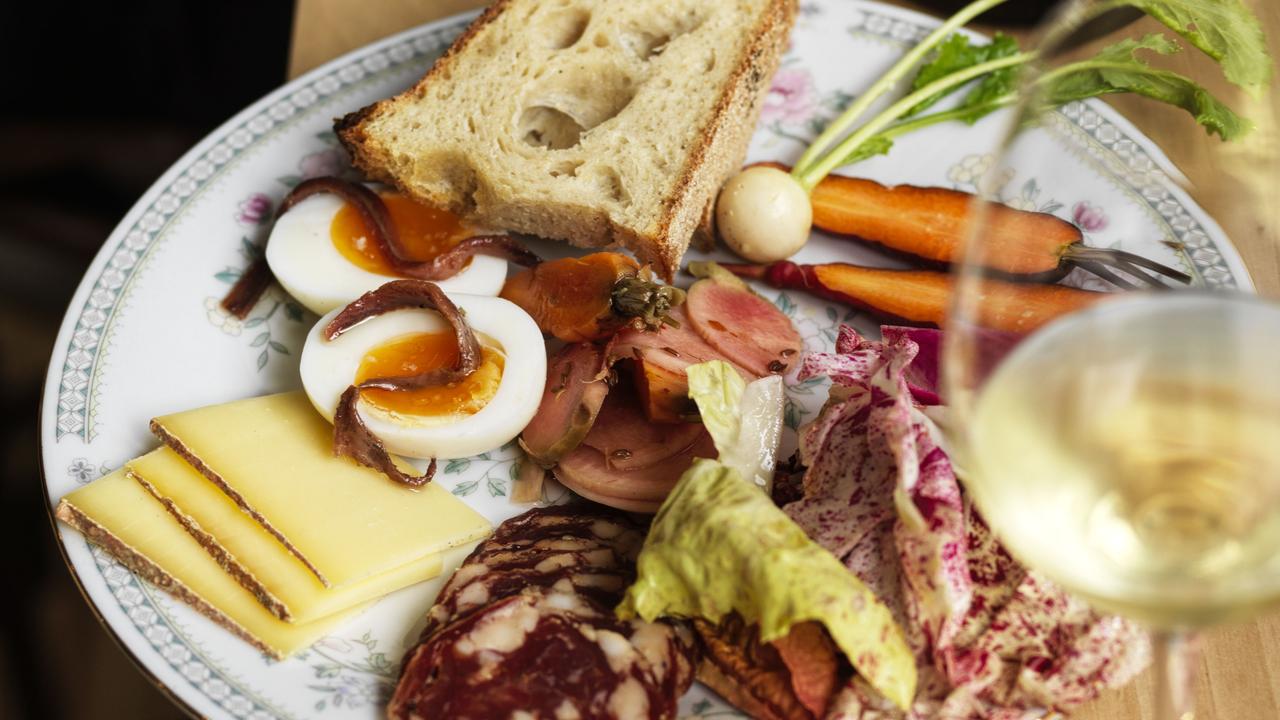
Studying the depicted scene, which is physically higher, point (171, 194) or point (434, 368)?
point (171, 194)

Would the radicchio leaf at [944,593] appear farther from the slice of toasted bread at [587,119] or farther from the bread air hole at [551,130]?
the bread air hole at [551,130]

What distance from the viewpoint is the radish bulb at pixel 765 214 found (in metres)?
2.68

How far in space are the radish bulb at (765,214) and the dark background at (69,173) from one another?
7.18ft

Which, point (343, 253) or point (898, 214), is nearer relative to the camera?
point (343, 253)

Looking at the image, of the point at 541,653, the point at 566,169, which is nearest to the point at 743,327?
the point at 566,169

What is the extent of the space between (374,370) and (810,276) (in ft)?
3.42

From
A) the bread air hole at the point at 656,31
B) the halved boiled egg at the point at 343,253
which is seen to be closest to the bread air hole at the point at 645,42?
the bread air hole at the point at 656,31

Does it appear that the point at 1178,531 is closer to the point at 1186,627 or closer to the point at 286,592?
the point at 1186,627

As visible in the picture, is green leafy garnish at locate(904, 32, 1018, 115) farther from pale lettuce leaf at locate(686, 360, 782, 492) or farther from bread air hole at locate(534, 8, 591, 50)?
pale lettuce leaf at locate(686, 360, 782, 492)

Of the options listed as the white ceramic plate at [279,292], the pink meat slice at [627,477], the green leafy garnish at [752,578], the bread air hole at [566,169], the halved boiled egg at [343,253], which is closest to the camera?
the green leafy garnish at [752,578]

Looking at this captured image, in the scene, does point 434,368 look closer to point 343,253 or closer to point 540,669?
point 343,253

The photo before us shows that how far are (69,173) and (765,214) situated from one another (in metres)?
2.73

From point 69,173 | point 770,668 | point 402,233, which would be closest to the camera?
point 770,668

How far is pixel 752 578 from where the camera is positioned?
6.02 feet
